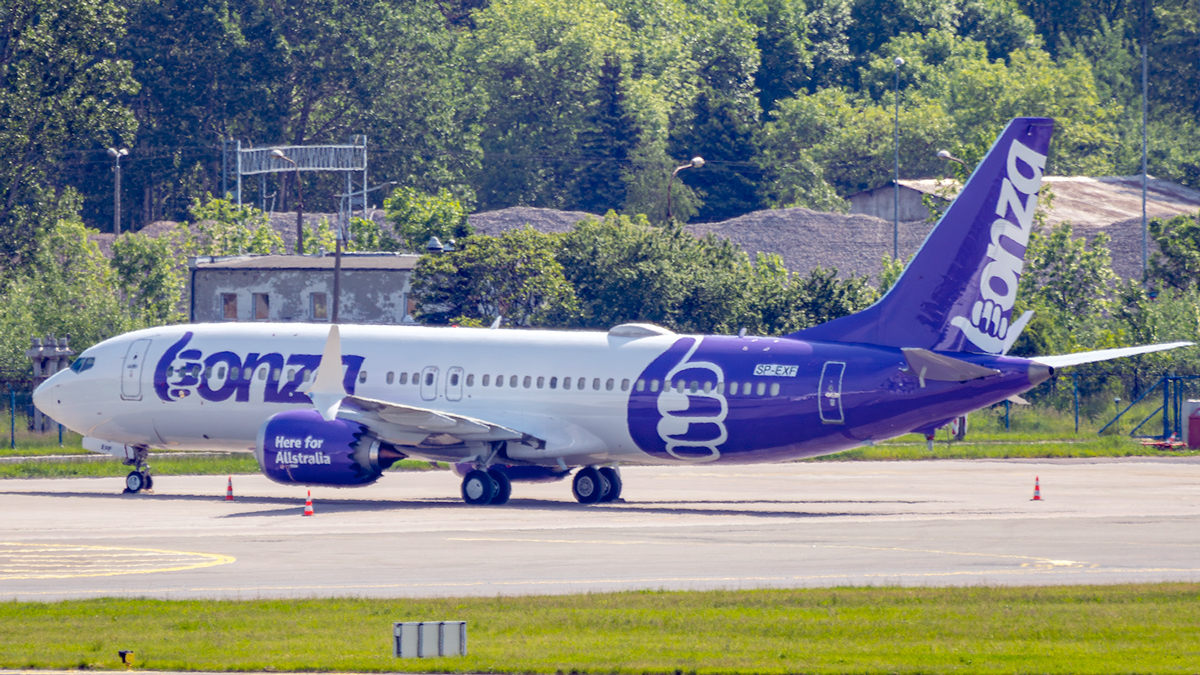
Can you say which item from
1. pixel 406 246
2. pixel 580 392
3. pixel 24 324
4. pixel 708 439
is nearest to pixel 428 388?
pixel 580 392

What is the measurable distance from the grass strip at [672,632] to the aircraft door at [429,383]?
1715 cm

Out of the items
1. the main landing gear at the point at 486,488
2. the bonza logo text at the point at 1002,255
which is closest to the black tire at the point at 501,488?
the main landing gear at the point at 486,488

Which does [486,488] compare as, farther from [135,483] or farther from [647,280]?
[647,280]

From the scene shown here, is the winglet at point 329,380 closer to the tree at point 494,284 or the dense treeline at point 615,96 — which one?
the tree at point 494,284

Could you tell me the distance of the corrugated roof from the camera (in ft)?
229

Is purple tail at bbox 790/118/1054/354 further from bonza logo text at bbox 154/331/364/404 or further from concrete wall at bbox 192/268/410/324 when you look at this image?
concrete wall at bbox 192/268/410/324

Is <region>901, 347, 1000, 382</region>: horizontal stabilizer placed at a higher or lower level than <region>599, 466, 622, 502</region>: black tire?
higher

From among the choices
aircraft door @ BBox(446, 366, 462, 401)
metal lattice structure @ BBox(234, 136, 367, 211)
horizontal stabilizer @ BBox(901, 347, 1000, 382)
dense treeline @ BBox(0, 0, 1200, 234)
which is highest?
dense treeline @ BBox(0, 0, 1200, 234)

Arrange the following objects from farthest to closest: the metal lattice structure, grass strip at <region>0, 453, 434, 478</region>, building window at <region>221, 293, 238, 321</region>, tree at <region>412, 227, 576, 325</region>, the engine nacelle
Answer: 1. the metal lattice structure
2. building window at <region>221, 293, 238, 321</region>
3. tree at <region>412, 227, 576, 325</region>
4. grass strip at <region>0, 453, 434, 478</region>
5. the engine nacelle

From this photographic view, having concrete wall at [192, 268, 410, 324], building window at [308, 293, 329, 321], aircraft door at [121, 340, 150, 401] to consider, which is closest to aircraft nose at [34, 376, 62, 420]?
aircraft door at [121, 340, 150, 401]

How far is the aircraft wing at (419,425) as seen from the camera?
3584 cm

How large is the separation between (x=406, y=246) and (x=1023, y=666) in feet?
279

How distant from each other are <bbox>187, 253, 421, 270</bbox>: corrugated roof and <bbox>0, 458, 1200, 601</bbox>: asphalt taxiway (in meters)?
25.2

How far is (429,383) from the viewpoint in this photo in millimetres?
38469
